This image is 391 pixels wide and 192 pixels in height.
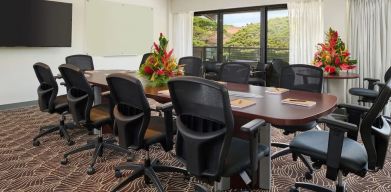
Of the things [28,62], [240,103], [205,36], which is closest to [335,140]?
[240,103]

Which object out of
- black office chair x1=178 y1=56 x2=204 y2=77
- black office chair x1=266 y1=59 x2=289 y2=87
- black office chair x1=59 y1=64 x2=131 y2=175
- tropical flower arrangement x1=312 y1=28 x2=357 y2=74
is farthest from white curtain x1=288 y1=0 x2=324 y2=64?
black office chair x1=59 y1=64 x2=131 y2=175

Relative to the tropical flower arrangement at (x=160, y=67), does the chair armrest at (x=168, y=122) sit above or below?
below

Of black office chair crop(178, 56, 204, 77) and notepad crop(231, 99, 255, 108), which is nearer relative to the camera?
notepad crop(231, 99, 255, 108)

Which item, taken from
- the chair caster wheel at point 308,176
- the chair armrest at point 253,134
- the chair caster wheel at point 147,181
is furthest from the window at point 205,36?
the chair armrest at point 253,134

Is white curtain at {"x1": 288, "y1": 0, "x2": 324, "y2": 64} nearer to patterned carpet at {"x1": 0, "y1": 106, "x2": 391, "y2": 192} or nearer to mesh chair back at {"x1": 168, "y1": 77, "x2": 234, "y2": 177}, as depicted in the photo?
patterned carpet at {"x1": 0, "y1": 106, "x2": 391, "y2": 192}

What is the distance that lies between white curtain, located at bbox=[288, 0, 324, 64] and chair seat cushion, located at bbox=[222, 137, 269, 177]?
438 centimetres

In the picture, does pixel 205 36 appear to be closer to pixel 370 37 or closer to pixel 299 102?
pixel 370 37

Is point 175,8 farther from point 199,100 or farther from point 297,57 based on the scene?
point 199,100

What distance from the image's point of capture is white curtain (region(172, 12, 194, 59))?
7793 mm

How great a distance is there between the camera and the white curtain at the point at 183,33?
25.6ft

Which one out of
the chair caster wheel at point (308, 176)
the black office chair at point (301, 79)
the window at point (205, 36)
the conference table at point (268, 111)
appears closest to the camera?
the conference table at point (268, 111)

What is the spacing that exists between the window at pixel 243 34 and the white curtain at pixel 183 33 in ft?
0.68

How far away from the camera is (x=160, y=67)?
10.9ft

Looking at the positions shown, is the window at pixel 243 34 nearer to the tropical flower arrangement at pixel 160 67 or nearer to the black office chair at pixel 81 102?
the tropical flower arrangement at pixel 160 67
